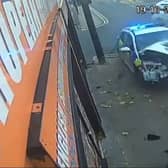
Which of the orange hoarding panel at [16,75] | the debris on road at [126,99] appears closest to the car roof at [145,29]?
the debris on road at [126,99]

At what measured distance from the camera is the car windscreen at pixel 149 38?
14.3 metres

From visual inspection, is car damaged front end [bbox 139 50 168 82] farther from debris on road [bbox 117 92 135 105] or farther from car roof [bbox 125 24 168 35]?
car roof [bbox 125 24 168 35]

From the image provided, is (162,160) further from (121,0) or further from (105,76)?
(121,0)

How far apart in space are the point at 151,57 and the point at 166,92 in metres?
1.19

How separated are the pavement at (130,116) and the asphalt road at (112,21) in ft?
13.6

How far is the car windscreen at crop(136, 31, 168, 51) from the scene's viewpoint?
47.0 ft

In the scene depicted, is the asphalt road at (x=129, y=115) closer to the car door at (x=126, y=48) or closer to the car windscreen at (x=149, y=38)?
the car door at (x=126, y=48)

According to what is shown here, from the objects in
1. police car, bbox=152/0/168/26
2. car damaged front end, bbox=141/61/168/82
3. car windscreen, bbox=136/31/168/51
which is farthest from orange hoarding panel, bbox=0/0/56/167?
police car, bbox=152/0/168/26

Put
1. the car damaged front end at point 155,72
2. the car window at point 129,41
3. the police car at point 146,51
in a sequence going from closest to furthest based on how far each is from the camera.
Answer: the car damaged front end at point 155,72 < the police car at point 146,51 < the car window at point 129,41

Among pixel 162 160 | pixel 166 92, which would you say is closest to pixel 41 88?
pixel 162 160

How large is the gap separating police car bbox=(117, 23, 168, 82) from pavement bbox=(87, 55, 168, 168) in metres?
0.35

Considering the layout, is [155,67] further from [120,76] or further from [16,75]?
[16,75]

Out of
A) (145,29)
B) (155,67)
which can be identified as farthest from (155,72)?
(145,29)

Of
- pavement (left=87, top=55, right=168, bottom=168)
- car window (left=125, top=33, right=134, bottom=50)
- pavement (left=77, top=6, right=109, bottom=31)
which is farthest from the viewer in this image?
pavement (left=77, top=6, right=109, bottom=31)
